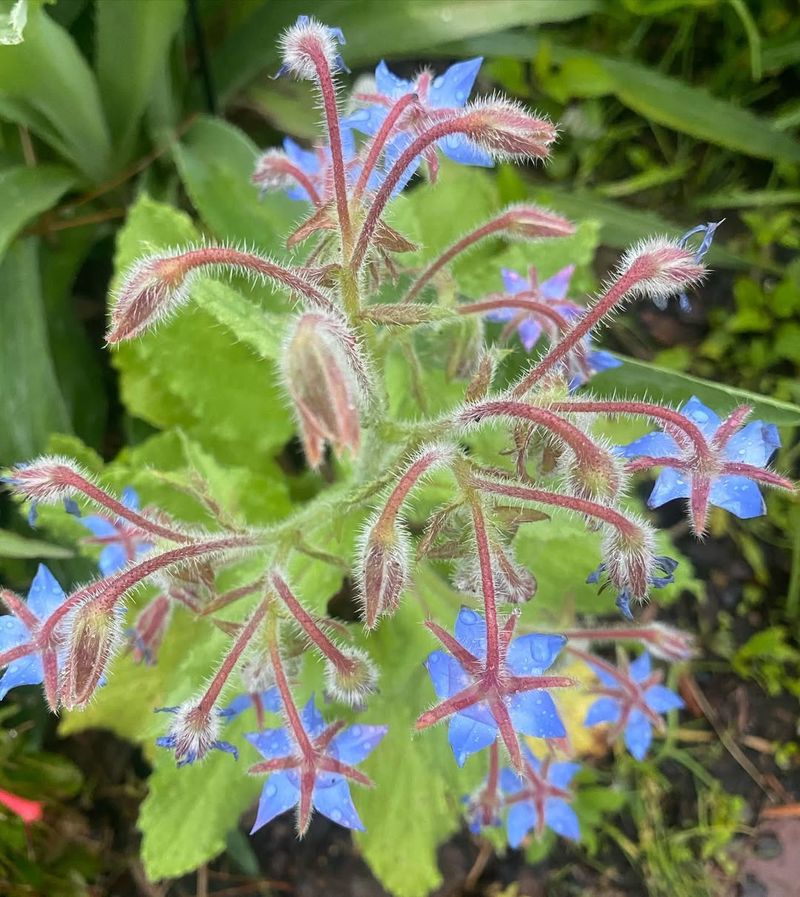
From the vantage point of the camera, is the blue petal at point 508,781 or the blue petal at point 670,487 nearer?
the blue petal at point 670,487

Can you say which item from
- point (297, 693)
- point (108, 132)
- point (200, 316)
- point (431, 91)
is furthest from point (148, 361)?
point (431, 91)

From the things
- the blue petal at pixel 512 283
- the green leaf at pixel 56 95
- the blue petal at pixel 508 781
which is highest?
the green leaf at pixel 56 95

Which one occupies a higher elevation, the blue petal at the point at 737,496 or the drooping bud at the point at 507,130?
the drooping bud at the point at 507,130

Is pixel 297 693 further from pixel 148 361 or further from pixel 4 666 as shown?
pixel 148 361

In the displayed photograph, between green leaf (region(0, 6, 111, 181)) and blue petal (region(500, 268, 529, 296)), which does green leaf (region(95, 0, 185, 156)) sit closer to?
green leaf (region(0, 6, 111, 181))

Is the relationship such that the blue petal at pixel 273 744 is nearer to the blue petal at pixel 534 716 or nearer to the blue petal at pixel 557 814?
the blue petal at pixel 534 716

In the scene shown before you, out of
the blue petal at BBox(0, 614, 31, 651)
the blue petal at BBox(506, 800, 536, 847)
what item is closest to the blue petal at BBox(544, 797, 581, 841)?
the blue petal at BBox(506, 800, 536, 847)

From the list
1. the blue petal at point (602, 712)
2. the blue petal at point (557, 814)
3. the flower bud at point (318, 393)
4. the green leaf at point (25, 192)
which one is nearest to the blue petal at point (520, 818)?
the blue petal at point (557, 814)

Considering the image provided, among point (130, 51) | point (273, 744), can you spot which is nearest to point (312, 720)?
point (273, 744)
